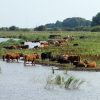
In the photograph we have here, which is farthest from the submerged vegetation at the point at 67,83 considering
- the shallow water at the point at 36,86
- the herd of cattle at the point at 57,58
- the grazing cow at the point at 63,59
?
the grazing cow at the point at 63,59

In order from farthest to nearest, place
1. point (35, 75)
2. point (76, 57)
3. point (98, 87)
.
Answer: point (76, 57) → point (35, 75) → point (98, 87)

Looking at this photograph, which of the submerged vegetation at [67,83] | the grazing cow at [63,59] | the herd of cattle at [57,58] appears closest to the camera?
the submerged vegetation at [67,83]

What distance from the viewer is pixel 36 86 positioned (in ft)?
98.9

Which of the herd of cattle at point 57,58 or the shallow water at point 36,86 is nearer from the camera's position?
the shallow water at point 36,86

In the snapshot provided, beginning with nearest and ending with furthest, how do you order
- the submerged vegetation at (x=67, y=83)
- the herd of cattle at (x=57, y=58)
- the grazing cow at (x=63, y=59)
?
the submerged vegetation at (x=67, y=83) < the herd of cattle at (x=57, y=58) < the grazing cow at (x=63, y=59)

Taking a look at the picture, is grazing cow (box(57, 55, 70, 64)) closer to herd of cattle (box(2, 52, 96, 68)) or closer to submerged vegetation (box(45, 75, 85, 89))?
herd of cattle (box(2, 52, 96, 68))

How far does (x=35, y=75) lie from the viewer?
36250 millimetres

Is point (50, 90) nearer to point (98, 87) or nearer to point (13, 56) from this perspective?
point (98, 87)

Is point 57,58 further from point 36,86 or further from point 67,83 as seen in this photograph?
point 67,83

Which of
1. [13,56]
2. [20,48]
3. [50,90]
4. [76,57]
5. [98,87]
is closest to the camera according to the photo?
[50,90]

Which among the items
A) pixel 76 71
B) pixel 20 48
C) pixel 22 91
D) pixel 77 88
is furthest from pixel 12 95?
pixel 20 48

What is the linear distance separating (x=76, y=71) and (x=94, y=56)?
879 centimetres

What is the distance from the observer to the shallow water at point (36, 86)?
26.7 metres

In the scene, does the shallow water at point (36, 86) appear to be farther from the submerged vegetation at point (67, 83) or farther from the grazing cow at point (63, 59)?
the grazing cow at point (63, 59)
